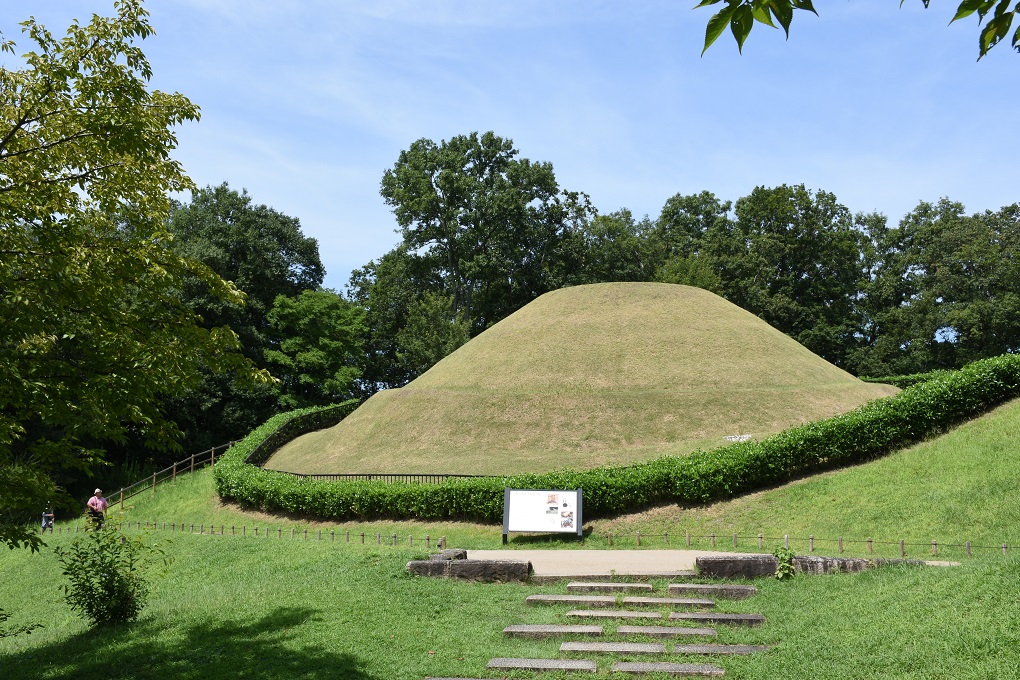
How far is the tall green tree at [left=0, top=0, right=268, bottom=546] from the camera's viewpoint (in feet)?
32.6

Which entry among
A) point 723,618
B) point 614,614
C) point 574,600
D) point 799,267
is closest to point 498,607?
point 574,600

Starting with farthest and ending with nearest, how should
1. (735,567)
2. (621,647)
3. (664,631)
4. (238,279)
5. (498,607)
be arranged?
(238,279) < (735,567) < (498,607) < (664,631) < (621,647)

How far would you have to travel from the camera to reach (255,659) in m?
11.6

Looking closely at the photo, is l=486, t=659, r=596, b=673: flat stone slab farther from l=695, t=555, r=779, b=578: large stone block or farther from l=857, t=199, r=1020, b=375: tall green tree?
l=857, t=199, r=1020, b=375: tall green tree

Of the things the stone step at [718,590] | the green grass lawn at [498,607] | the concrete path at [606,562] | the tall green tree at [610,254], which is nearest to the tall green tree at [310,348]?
the tall green tree at [610,254]

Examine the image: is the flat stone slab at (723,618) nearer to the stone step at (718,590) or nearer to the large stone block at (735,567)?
the stone step at (718,590)

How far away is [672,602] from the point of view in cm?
1432

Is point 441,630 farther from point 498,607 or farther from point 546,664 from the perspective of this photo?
point 546,664

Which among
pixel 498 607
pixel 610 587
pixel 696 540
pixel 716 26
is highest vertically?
pixel 716 26

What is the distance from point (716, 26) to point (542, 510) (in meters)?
21.6

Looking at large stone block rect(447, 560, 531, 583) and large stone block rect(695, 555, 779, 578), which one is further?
large stone block rect(447, 560, 531, 583)

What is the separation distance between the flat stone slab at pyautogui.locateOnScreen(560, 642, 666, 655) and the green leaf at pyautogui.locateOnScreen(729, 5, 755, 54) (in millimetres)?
9406

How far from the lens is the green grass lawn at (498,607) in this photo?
35.1 feet

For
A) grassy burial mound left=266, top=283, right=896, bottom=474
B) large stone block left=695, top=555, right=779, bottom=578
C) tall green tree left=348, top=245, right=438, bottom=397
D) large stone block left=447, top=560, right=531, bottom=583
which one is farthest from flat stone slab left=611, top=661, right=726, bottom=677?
tall green tree left=348, top=245, right=438, bottom=397
